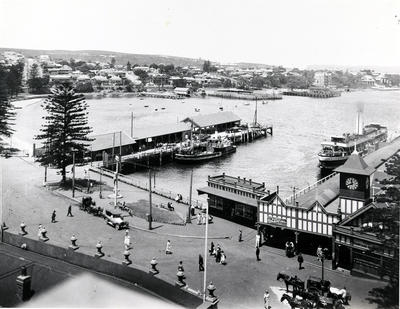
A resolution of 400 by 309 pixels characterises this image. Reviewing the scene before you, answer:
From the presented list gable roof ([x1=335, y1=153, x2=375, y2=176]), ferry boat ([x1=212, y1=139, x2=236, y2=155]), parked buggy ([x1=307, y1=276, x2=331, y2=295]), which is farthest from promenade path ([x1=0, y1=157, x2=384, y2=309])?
ferry boat ([x1=212, y1=139, x2=236, y2=155])

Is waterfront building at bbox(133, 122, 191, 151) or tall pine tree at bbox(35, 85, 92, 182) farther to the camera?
waterfront building at bbox(133, 122, 191, 151)

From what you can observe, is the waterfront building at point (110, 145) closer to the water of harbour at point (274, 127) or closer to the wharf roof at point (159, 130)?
the wharf roof at point (159, 130)

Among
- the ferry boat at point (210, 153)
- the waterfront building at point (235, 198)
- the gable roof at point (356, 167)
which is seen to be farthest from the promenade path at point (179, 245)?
the ferry boat at point (210, 153)

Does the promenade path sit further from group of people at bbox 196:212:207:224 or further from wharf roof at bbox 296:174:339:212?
wharf roof at bbox 296:174:339:212

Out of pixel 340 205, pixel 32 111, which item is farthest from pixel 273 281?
pixel 32 111

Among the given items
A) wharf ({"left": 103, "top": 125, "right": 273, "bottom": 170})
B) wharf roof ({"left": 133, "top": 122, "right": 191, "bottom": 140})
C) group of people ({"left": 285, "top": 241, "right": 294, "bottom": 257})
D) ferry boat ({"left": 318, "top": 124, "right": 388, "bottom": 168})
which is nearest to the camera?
group of people ({"left": 285, "top": 241, "right": 294, "bottom": 257})

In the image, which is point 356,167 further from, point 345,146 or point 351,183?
point 345,146

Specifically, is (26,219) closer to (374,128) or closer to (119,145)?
(119,145)
